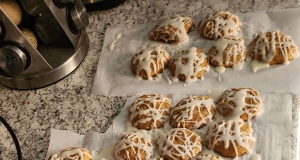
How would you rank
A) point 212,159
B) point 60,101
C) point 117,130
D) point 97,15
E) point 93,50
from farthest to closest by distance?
point 97,15, point 93,50, point 60,101, point 117,130, point 212,159

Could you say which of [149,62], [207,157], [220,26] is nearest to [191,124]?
[207,157]

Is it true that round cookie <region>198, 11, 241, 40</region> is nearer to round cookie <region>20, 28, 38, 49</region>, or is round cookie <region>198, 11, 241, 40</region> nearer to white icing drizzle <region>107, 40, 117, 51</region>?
white icing drizzle <region>107, 40, 117, 51</region>

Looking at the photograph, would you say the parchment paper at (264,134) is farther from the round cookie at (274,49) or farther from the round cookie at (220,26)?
the round cookie at (220,26)

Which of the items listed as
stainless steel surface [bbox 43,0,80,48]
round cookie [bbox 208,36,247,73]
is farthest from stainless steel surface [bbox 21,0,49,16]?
round cookie [bbox 208,36,247,73]

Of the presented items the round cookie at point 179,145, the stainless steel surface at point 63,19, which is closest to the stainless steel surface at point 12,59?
the stainless steel surface at point 63,19

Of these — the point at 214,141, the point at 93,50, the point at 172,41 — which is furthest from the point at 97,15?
the point at 214,141

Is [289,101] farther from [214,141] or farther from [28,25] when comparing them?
[28,25]
